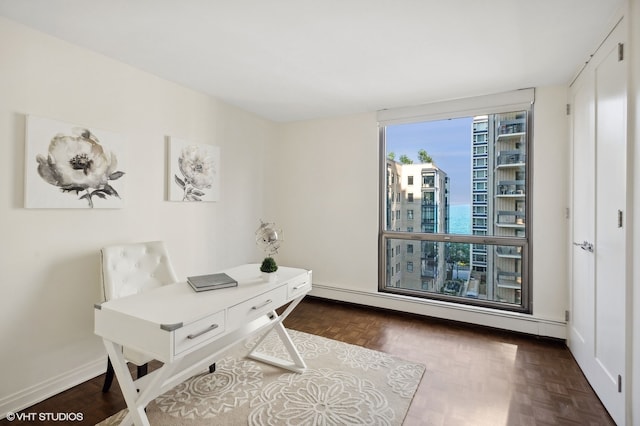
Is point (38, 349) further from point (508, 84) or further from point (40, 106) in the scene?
point (508, 84)

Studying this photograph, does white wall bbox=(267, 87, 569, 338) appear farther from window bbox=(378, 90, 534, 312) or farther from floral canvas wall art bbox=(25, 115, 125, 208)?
floral canvas wall art bbox=(25, 115, 125, 208)

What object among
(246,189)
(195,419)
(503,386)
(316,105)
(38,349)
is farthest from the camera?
(246,189)

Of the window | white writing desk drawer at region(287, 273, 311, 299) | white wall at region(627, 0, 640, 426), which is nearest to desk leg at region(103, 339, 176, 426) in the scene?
white writing desk drawer at region(287, 273, 311, 299)

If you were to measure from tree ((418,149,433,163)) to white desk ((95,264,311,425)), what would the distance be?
7.93 feet

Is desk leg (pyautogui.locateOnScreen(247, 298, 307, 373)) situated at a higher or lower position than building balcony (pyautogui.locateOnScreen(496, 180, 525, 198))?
lower

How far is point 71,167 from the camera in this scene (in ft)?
7.20

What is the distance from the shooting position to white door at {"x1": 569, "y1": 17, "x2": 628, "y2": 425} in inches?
70.7

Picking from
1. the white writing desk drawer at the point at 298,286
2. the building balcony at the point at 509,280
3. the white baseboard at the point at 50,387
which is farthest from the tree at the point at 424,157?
the white baseboard at the point at 50,387

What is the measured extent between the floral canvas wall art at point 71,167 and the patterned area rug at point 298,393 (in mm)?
1485

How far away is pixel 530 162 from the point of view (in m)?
3.09

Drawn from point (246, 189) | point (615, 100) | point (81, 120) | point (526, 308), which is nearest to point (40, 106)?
point (81, 120)

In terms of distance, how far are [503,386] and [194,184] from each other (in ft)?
10.3

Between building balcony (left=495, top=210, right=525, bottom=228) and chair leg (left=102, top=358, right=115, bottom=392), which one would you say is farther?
building balcony (left=495, top=210, right=525, bottom=228)

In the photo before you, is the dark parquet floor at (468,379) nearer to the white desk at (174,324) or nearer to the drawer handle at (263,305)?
the white desk at (174,324)
